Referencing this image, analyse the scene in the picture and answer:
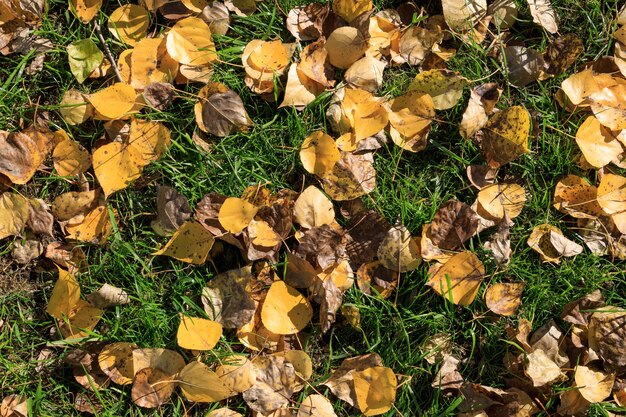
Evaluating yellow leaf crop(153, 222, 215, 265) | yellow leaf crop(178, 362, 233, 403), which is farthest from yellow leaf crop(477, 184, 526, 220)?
yellow leaf crop(178, 362, 233, 403)

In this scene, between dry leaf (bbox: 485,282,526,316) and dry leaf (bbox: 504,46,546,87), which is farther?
dry leaf (bbox: 504,46,546,87)

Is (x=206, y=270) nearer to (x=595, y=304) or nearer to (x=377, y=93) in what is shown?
(x=377, y=93)

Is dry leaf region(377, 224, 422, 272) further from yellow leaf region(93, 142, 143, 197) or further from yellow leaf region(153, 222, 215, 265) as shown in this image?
yellow leaf region(93, 142, 143, 197)

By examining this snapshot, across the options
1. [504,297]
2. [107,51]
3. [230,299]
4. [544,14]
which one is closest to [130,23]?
[107,51]

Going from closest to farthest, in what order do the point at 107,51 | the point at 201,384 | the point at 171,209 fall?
the point at 201,384, the point at 171,209, the point at 107,51

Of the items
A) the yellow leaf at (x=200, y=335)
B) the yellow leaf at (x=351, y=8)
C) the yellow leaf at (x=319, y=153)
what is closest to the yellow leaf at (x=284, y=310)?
the yellow leaf at (x=200, y=335)

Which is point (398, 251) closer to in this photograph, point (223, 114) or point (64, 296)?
point (223, 114)

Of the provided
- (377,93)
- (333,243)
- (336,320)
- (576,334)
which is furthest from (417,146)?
(576,334)
